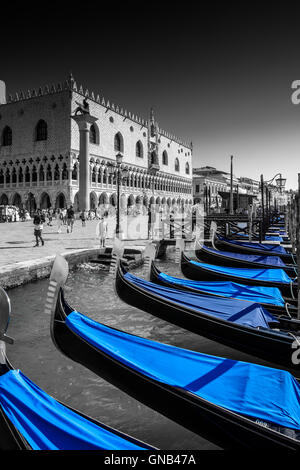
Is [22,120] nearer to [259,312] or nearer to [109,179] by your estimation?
[109,179]

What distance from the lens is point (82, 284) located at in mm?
6855

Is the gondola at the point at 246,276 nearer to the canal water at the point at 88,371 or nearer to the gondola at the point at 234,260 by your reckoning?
the gondola at the point at 234,260

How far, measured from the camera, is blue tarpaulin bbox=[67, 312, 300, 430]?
1.67 meters

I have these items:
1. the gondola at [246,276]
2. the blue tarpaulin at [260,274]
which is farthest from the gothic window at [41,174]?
the blue tarpaulin at [260,274]

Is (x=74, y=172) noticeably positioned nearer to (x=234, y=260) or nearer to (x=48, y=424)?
(x=234, y=260)

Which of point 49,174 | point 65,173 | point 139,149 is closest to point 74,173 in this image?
point 65,173

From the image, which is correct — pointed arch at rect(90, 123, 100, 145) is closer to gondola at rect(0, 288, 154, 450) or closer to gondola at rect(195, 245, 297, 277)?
gondola at rect(195, 245, 297, 277)

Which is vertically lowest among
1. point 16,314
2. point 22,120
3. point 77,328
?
point 16,314

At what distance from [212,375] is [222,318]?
1116mm

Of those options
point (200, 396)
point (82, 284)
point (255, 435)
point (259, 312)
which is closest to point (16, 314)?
point (82, 284)

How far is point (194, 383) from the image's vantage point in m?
1.90

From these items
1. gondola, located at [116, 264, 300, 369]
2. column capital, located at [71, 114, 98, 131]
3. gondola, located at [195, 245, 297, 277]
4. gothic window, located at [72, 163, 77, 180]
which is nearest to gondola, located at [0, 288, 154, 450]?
gondola, located at [116, 264, 300, 369]

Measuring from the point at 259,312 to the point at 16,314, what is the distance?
3550mm

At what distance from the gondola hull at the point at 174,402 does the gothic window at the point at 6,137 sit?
32.5 meters
